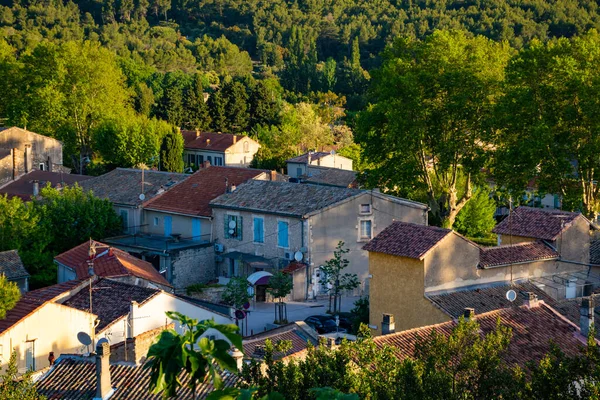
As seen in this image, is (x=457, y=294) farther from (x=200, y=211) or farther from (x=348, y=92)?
(x=348, y=92)

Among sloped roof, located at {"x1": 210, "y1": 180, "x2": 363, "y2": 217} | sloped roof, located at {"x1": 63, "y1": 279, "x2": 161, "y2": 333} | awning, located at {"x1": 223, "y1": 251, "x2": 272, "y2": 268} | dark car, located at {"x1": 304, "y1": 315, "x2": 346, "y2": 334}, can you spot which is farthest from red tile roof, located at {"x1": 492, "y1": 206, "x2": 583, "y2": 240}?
sloped roof, located at {"x1": 63, "y1": 279, "x2": 161, "y2": 333}

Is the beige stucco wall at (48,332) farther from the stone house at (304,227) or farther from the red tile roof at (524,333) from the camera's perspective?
the stone house at (304,227)

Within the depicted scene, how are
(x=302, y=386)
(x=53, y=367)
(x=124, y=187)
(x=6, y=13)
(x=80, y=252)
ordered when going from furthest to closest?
(x=6, y=13), (x=124, y=187), (x=80, y=252), (x=53, y=367), (x=302, y=386)

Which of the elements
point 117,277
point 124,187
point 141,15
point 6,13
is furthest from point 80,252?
point 141,15

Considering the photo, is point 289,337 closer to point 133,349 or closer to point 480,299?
point 133,349

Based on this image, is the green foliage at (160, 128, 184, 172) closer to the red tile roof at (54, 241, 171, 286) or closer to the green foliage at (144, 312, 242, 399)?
the red tile roof at (54, 241, 171, 286)

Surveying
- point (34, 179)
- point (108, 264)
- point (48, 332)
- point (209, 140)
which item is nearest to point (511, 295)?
point (48, 332)
